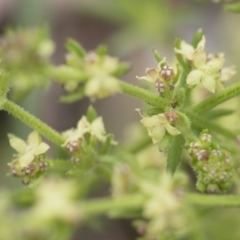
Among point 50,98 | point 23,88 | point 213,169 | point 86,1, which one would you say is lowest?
point 213,169

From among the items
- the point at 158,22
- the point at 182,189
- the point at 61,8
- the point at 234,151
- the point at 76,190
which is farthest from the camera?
the point at 61,8

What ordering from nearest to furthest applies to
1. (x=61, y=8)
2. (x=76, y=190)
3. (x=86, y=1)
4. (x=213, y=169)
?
(x=213, y=169)
(x=76, y=190)
(x=86, y=1)
(x=61, y=8)

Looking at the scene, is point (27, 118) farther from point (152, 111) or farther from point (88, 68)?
point (88, 68)

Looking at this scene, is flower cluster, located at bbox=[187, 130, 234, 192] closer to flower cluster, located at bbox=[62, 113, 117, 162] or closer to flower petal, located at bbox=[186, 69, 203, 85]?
flower petal, located at bbox=[186, 69, 203, 85]

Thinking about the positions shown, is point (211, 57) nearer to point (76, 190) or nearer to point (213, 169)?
point (213, 169)

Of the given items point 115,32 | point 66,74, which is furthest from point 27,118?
point 115,32

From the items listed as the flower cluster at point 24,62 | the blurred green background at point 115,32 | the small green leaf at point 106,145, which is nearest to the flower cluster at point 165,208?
the small green leaf at point 106,145

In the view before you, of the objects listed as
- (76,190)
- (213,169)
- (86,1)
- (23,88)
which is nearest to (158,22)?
(86,1)

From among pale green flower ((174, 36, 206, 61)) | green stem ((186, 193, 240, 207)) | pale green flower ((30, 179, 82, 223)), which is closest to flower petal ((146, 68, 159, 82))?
pale green flower ((174, 36, 206, 61))

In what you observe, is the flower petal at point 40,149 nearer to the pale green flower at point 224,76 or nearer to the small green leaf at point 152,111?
the small green leaf at point 152,111
